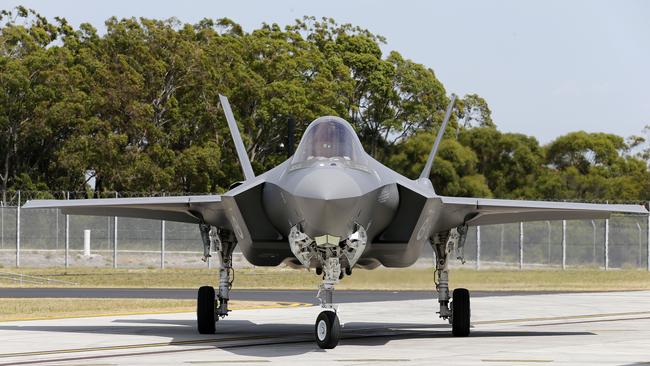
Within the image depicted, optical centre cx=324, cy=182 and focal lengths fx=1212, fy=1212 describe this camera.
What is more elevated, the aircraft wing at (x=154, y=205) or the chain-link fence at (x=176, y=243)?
the aircraft wing at (x=154, y=205)

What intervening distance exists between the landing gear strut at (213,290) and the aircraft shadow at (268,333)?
0.90ft

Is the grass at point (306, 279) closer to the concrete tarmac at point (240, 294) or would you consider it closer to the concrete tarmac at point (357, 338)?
the concrete tarmac at point (240, 294)

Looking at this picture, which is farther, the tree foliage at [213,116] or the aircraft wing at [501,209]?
the tree foliage at [213,116]

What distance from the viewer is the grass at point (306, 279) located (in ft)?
127

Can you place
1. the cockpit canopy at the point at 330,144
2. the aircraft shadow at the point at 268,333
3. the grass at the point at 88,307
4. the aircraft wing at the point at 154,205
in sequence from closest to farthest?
the cockpit canopy at the point at 330,144, the aircraft shadow at the point at 268,333, the aircraft wing at the point at 154,205, the grass at the point at 88,307

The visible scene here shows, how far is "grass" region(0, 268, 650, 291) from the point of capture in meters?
38.6

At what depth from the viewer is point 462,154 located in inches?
2749

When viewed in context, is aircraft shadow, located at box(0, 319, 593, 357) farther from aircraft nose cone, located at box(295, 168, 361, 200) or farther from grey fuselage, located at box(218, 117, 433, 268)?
aircraft nose cone, located at box(295, 168, 361, 200)

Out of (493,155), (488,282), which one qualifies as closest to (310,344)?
(488,282)

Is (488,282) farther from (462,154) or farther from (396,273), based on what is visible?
(462,154)

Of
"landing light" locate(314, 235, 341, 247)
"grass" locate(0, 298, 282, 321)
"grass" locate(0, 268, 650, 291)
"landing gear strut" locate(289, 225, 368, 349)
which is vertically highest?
"landing light" locate(314, 235, 341, 247)

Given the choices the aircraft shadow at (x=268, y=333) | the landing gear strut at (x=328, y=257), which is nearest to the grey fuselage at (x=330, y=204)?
the landing gear strut at (x=328, y=257)

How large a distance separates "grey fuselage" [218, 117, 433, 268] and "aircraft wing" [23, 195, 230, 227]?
2.97ft

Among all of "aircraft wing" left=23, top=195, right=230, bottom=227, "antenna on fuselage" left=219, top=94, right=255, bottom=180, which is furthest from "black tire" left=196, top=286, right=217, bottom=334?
"antenna on fuselage" left=219, top=94, right=255, bottom=180
